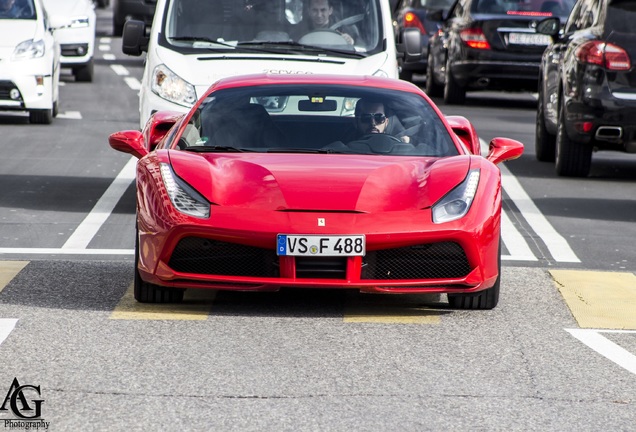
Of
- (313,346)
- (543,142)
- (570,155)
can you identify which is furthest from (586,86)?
(313,346)

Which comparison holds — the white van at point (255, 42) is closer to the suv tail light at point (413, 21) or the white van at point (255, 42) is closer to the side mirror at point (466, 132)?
the side mirror at point (466, 132)

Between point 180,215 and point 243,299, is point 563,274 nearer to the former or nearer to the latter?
point 243,299

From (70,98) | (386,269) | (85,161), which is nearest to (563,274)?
(386,269)

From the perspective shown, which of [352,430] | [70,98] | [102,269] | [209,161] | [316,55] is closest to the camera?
[352,430]

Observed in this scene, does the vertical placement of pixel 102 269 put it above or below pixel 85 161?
above

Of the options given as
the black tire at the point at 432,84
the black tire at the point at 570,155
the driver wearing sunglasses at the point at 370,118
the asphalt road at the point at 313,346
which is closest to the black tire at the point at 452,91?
the black tire at the point at 432,84

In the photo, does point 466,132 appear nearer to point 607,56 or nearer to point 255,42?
point 255,42

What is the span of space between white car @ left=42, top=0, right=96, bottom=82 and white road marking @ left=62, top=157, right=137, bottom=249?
11.4m

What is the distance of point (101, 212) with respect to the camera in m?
12.6

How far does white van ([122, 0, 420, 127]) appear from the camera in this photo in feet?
41.9

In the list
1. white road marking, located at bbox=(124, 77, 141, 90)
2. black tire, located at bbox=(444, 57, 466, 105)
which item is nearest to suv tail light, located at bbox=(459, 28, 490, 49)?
black tire, located at bbox=(444, 57, 466, 105)

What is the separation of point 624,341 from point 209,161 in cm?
228

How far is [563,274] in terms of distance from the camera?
998 cm

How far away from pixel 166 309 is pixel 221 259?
0.46m
